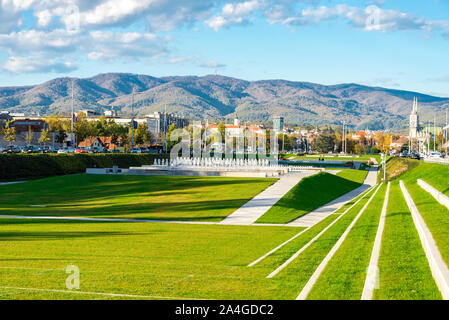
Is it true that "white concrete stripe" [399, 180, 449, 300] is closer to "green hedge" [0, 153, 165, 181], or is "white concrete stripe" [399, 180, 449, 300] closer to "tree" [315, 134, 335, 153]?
"green hedge" [0, 153, 165, 181]

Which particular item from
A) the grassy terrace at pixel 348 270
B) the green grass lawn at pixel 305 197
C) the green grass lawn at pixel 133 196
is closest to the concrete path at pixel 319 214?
the green grass lawn at pixel 305 197

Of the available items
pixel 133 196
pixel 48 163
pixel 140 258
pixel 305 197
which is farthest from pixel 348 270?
pixel 48 163

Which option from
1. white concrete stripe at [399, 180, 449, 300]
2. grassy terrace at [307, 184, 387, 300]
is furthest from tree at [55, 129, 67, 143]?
white concrete stripe at [399, 180, 449, 300]

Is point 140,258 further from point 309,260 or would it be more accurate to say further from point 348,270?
point 348,270

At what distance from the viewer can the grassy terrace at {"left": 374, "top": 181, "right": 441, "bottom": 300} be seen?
8.95 meters

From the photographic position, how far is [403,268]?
1083 cm

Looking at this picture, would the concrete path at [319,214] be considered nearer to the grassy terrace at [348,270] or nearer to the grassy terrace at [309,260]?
the grassy terrace at [309,260]

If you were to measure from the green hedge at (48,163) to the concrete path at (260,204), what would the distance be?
29.7m

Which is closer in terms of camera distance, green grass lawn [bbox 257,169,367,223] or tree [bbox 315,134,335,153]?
green grass lawn [bbox 257,169,367,223]

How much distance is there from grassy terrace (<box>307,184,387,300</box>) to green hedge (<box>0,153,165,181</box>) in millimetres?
43759

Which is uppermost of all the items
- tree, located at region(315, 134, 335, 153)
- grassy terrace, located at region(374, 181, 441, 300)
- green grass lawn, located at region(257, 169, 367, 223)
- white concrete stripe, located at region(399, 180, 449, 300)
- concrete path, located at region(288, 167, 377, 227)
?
tree, located at region(315, 134, 335, 153)

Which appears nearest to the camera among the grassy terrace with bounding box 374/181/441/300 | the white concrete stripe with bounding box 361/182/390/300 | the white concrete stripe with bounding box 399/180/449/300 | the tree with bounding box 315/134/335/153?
the white concrete stripe with bounding box 399/180/449/300

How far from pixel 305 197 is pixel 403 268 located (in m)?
24.2
